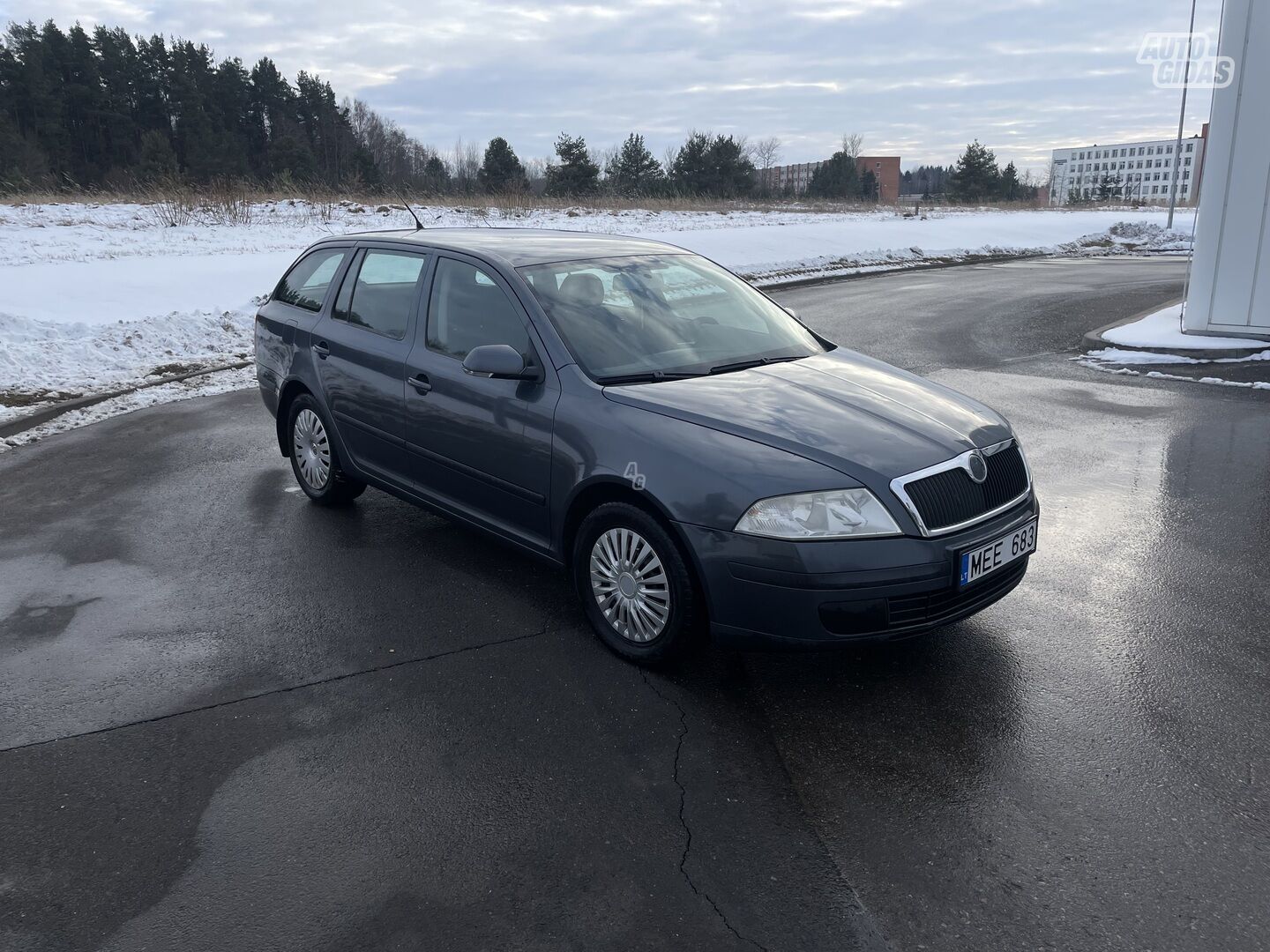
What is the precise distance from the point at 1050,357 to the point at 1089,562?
7.11 m

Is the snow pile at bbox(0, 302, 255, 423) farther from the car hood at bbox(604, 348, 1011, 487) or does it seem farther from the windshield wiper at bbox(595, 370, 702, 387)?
the car hood at bbox(604, 348, 1011, 487)

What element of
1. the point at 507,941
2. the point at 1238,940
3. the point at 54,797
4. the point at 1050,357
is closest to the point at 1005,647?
the point at 1238,940

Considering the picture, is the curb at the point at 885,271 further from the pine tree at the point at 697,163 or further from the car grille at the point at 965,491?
the pine tree at the point at 697,163

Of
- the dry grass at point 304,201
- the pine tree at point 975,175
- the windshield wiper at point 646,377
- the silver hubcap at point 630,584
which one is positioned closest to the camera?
the silver hubcap at point 630,584

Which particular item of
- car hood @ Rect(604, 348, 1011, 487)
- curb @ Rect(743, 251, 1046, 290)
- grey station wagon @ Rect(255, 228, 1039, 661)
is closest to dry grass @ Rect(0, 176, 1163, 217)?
curb @ Rect(743, 251, 1046, 290)

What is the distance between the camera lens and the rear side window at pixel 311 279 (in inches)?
237

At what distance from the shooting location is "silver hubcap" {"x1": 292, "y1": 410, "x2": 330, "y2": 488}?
6035mm

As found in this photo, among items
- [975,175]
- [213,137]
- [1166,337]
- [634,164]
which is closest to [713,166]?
[634,164]

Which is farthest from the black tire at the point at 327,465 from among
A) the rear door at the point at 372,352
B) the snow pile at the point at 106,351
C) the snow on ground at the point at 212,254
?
the snow pile at the point at 106,351

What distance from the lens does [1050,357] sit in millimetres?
11414

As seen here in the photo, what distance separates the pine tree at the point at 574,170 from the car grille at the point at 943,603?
47.3 m

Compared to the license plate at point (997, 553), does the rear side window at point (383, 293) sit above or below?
above

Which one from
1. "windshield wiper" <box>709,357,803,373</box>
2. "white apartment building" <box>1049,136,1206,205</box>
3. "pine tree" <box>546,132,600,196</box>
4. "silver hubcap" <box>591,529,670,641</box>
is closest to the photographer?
"silver hubcap" <box>591,529,670,641</box>

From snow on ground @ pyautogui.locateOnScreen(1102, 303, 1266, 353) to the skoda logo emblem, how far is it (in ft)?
27.6
